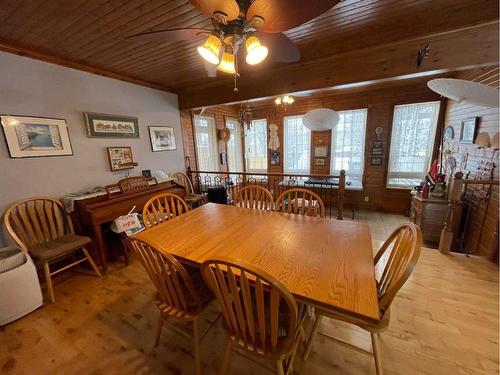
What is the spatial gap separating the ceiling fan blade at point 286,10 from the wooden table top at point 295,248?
4.03ft

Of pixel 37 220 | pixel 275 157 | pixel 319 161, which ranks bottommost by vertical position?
pixel 37 220

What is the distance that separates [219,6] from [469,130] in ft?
12.3

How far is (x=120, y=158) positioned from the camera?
302 cm

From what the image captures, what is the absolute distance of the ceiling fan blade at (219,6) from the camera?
0.94 m

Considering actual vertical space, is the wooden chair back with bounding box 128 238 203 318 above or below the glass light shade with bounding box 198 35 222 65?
below

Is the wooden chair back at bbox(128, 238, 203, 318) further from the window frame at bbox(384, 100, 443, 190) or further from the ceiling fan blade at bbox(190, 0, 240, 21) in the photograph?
the window frame at bbox(384, 100, 443, 190)

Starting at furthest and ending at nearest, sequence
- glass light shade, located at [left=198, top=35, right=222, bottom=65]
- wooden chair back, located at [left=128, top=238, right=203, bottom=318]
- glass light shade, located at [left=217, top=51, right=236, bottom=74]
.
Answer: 1. glass light shade, located at [left=217, top=51, right=236, bottom=74]
2. glass light shade, located at [left=198, top=35, right=222, bottom=65]
3. wooden chair back, located at [left=128, top=238, right=203, bottom=318]

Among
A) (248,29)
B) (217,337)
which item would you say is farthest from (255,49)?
(217,337)

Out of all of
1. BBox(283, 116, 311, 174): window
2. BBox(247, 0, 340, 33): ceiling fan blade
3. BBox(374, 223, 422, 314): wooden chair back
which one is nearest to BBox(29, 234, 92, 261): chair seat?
BBox(247, 0, 340, 33): ceiling fan blade

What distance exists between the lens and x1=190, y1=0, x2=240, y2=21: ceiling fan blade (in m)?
0.94

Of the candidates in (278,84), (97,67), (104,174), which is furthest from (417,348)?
(97,67)

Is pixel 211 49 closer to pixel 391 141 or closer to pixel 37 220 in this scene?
pixel 37 220

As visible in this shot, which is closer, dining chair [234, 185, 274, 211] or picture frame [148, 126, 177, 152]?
dining chair [234, 185, 274, 211]

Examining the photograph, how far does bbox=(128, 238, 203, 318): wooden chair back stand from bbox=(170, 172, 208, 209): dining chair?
7.43ft
